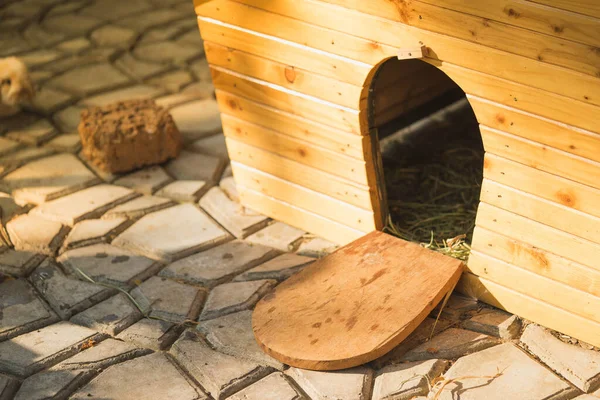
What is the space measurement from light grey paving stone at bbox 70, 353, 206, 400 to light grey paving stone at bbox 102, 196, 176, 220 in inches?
43.9

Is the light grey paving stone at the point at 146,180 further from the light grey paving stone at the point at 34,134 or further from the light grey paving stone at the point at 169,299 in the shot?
the light grey paving stone at the point at 169,299

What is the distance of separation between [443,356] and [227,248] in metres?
1.16

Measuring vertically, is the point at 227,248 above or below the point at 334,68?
below

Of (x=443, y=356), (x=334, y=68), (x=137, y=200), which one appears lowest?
(x=443, y=356)

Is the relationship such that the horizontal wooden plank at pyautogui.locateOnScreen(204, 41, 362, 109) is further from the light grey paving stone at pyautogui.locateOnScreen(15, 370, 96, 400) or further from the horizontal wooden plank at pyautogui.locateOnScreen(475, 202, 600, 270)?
the light grey paving stone at pyautogui.locateOnScreen(15, 370, 96, 400)

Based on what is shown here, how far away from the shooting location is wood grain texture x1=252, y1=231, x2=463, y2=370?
285 cm

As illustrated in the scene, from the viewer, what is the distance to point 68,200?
406cm

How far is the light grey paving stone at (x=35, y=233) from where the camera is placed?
3678 millimetres

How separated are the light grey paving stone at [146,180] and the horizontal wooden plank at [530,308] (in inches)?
66.5

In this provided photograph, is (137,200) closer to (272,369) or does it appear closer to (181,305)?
(181,305)

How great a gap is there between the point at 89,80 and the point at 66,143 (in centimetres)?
83

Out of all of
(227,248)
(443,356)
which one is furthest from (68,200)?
(443,356)

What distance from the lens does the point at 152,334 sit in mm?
3092

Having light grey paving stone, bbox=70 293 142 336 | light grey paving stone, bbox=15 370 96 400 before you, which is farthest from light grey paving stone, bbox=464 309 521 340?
light grey paving stone, bbox=15 370 96 400
